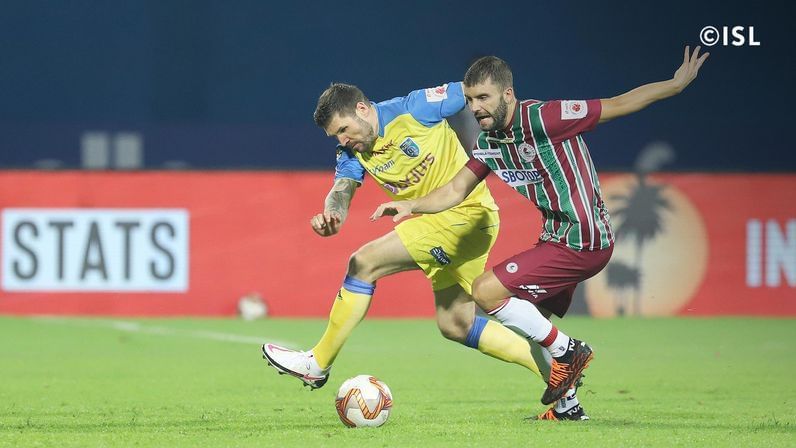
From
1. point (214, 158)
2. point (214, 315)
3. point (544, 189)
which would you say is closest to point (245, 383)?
point (544, 189)

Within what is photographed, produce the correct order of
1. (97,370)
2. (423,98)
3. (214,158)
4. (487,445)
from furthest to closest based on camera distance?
(214,158) → (97,370) → (423,98) → (487,445)

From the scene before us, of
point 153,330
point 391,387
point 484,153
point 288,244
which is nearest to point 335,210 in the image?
point 484,153

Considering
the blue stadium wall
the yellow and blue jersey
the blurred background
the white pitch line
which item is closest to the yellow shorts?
the yellow and blue jersey

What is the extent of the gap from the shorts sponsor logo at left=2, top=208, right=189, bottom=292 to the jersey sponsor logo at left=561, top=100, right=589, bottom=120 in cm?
767

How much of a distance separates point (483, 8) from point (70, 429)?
1410 cm

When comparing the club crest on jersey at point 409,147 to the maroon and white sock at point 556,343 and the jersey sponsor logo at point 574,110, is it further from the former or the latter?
the maroon and white sock at point 556,343

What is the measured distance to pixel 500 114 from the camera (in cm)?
605

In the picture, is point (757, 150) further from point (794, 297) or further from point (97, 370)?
point (97, 370)

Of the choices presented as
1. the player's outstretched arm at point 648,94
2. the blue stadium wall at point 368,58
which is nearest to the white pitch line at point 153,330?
the player's outstretched arm at point 648,94

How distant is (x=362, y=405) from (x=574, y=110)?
1635mm

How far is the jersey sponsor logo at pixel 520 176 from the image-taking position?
616 cm

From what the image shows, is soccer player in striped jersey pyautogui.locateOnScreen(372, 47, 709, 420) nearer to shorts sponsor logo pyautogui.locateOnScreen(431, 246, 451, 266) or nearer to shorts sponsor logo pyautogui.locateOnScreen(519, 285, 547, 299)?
shorts sponsor logo pyautogui.locateOnScreen(519, 285, 547, 299)

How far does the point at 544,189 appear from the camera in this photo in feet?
20.2

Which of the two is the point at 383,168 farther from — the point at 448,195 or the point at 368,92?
the point at 368,92
